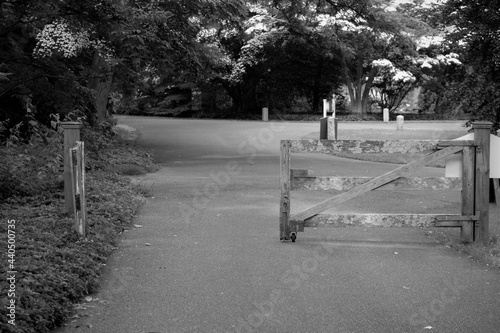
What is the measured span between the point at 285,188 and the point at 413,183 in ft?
5.45

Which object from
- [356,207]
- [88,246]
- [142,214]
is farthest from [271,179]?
[88,246]

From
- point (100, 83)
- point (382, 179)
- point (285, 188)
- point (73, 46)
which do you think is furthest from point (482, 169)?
point (100, 83)

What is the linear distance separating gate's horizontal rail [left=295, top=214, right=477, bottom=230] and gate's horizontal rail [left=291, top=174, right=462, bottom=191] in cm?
36

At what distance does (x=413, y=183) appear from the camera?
856 centimetres

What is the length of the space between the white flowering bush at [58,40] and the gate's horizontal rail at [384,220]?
796 cm

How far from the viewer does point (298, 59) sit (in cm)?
4972

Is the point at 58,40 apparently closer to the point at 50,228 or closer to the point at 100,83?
the point at 50,228

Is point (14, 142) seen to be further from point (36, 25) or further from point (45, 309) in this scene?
point (45, 309)

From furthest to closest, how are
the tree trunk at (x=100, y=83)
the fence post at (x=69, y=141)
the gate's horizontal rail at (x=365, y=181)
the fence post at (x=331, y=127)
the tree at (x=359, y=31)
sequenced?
the fence post at (x=331, y=127) → the tree at (x=359, y=31) → the tree trunk at (x=100, y=83) → the gate's horizontal rail at (x=365, y=181) → the fence post at (x=69, y=141)

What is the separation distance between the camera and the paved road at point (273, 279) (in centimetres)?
572

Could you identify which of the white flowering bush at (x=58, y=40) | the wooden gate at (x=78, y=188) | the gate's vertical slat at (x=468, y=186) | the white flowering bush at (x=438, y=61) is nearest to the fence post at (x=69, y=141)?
the wooden gate at (x=78, y=188)

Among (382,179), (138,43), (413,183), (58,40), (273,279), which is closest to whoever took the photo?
(273,279)

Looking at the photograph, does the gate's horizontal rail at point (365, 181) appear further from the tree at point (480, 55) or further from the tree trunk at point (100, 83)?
the tree trunk at point (100, 83)

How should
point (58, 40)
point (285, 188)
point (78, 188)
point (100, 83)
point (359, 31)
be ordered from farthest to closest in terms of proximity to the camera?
point (359, 31), point (100, 83), point (58, 40), point (285, 188), point (78, 188)
